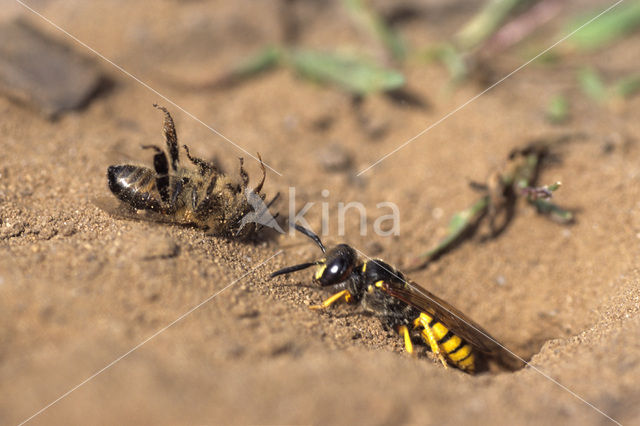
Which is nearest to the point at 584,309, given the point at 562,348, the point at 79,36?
the point at 562,348

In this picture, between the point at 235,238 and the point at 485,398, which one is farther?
the point at 235,238

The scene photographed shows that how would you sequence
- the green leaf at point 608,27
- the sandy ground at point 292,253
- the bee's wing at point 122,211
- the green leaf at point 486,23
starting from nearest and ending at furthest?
the sandy ground at point 292,253 → the bee's wing at point 122,211 → the green leaf at point 608,27 → the green leaf at point 486,23

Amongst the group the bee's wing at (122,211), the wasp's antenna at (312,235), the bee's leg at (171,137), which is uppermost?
the bee's leg at (171,137)

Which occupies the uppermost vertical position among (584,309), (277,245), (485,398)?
(485,398)

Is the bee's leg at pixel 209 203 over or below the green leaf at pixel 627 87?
below

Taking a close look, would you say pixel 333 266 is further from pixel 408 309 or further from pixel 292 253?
pixel 408 309

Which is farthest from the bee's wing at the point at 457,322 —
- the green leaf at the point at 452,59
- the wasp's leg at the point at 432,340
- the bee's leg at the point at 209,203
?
the green leaf at the point at 452,59

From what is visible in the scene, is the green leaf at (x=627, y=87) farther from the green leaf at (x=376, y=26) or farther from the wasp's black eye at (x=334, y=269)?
the wasp's black eye at (x=334, y=269)

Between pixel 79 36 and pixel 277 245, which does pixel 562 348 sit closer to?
pixel 277 245

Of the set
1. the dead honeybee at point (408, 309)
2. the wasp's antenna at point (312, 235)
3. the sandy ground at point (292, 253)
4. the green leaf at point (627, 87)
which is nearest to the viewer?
the sandy ground at point (292, 253)
